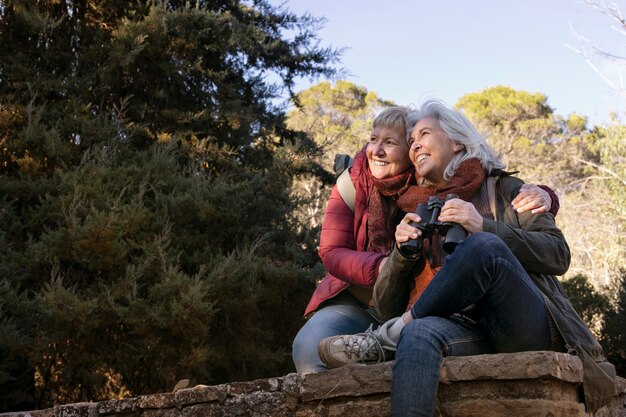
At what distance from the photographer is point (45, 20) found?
7.49 metres

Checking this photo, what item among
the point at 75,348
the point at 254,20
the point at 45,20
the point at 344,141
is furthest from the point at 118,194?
the point at 344,141

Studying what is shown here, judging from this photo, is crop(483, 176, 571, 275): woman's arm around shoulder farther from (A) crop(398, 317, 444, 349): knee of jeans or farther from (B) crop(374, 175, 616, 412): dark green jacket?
(A) crop(398, 317, 444, 349): knee of jeans

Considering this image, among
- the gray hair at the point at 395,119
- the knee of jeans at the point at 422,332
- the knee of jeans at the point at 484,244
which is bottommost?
the knee of jeans at the point at 422,332

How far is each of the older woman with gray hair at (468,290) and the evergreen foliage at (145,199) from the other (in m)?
3.41

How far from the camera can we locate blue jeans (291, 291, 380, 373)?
9.96 feet

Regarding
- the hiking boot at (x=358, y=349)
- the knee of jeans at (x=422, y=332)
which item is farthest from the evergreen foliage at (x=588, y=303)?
the knee of jeans at (x=422, y=332)

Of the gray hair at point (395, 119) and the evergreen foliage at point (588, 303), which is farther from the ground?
the gray hair at point (395, 119)

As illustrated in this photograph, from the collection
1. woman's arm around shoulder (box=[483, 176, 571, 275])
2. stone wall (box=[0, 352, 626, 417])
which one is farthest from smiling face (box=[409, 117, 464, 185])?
stone wall (box=[0, 352, 626, 417])

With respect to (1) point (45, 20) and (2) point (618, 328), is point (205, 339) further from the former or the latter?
(2) point (618, 328)

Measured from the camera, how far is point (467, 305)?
8.14 feet

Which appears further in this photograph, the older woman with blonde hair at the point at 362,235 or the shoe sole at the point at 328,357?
the older woman with blonde hair at the point at 362,235

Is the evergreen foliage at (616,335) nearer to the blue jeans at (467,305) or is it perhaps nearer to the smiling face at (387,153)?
the smiling face at (387,153)

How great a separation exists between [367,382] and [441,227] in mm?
615

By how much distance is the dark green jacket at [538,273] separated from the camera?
2.50 meters
